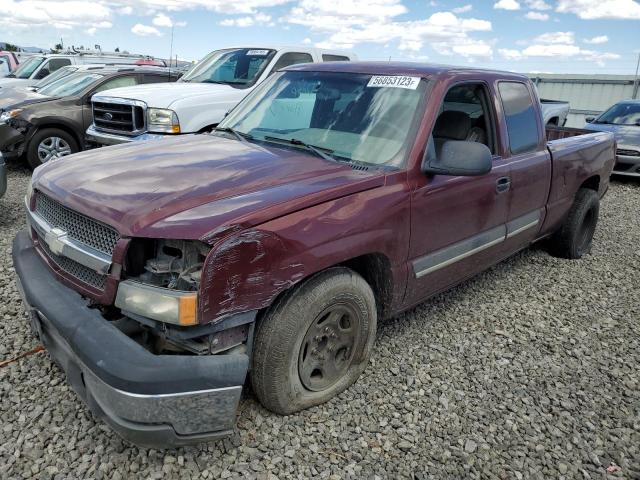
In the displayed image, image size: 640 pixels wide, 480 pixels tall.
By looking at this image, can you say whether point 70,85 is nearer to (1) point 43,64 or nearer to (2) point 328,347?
(1) point 43,64

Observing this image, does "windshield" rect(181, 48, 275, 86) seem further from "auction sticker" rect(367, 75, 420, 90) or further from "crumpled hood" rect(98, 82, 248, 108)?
"auction sticker" rect(367, 75, 420, 90)

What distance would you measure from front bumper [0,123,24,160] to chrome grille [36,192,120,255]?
5971 millimetres

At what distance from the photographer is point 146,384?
6.55ft

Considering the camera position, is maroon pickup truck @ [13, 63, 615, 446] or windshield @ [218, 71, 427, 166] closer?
maroon pickup truck @ [13, 63, 615, 446]

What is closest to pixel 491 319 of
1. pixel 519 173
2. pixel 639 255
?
pixel 519 173

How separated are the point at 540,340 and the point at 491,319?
1.26ft

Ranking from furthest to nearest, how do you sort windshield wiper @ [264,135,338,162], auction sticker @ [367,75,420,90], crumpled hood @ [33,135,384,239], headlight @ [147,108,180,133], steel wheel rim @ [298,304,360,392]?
headlight @ [147,108,180,133], auction sticker @ [367,75,420,90], windshield wiper @ [264,135,338,162], steel wheel rim @ [298,304,360,392], crumpled hood @ [33,135,384,239]

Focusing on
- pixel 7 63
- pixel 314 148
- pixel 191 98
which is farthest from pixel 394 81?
pixel 7 63

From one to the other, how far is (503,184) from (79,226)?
8.99 ft

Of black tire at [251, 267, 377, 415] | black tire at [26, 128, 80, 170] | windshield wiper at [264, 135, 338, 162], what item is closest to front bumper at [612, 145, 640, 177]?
windshield wiper at [264, 135, 338, 162]

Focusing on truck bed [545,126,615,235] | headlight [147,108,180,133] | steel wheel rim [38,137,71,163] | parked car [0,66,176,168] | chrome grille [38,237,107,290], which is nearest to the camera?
chrome grille [38,237,107,290]

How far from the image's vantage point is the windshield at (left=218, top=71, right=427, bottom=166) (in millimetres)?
3029

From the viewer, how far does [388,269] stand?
292 centimetres

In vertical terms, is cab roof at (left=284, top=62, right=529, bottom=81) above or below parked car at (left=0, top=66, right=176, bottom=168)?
above
